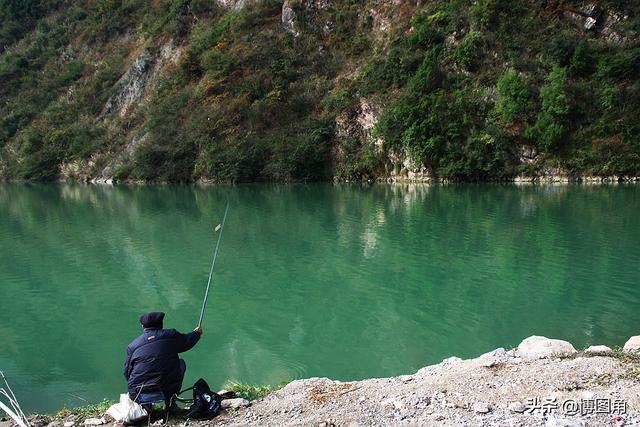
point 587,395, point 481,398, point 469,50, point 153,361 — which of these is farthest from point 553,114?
point 153,361

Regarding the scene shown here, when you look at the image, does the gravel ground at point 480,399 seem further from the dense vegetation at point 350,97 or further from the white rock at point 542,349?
the dense vegetation at point 350,97

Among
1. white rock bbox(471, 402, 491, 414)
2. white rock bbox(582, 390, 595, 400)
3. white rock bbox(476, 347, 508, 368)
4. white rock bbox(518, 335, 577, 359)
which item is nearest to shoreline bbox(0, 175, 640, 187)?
white rock bbox(518, 335, 577, 359)

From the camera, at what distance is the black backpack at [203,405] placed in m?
5.59

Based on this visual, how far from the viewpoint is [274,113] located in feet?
159

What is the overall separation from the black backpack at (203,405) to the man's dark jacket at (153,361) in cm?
29

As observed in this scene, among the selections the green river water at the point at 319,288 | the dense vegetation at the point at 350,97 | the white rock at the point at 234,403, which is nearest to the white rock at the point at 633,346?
the green river water at the point at 319,288

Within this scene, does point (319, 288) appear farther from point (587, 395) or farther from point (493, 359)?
point (587, 395)

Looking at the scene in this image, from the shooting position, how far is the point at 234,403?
19.4 feet

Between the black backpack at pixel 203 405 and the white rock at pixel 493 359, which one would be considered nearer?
the black backpack at pixel 203 405

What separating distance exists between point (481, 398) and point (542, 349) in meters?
2.14

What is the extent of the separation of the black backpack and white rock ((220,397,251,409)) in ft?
0.50

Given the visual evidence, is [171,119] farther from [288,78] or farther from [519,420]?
[519,420]

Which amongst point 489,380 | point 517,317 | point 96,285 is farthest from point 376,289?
point 96,285

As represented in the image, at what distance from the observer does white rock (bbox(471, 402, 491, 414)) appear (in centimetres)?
476
